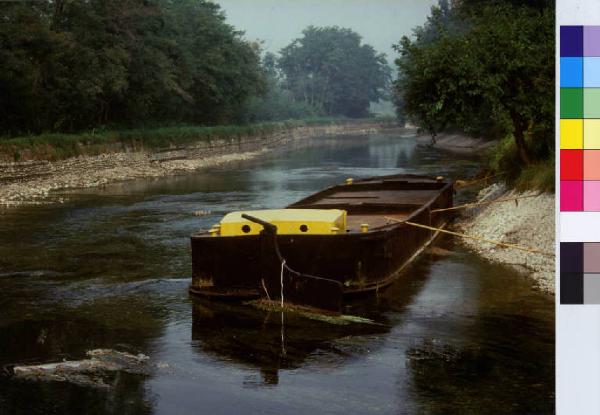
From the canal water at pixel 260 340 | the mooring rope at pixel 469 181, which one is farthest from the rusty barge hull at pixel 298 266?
the mooring rope at pixel 469 181

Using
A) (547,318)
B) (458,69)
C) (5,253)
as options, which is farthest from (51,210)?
(547,318)

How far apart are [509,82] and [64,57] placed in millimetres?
21790

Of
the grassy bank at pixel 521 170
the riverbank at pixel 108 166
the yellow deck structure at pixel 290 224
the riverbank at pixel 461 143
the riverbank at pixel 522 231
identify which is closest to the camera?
the yellow deck structure at pixel 290 224

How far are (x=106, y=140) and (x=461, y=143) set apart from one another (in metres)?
21.8

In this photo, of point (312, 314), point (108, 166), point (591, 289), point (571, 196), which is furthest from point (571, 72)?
A: point (108, 166)

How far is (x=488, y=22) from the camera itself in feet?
62.3

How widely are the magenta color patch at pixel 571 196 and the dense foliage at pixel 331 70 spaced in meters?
83.8

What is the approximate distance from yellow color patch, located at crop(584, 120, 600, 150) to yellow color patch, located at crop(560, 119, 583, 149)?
26 mm

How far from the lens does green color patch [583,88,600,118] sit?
530 centimetres

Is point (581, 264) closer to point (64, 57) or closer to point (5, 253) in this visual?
point (5, 253)

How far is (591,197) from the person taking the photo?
5641 millimetres

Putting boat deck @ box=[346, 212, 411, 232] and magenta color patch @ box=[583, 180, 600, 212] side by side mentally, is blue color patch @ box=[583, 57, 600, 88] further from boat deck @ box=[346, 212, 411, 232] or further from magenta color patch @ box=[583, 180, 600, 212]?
boat deck @ box=[346, 212, 411, 232]

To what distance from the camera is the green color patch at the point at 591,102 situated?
530cm

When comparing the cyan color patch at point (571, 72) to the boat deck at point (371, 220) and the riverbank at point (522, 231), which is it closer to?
the riverbank at point (522, 231)
